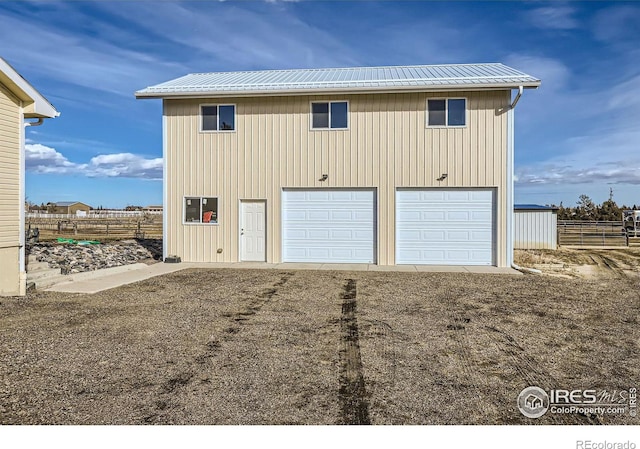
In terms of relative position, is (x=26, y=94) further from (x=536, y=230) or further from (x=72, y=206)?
(x=72, y=206)

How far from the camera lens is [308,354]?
14.7 ft

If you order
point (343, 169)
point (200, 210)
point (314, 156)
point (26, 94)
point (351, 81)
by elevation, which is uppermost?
point (351, 81)

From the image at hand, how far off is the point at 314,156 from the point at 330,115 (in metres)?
1.32

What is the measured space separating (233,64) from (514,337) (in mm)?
14676

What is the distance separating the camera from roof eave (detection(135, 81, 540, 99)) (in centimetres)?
1140

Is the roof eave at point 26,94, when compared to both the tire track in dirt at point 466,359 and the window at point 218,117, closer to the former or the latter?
the window at point 218,117

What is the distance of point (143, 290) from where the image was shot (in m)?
8.28

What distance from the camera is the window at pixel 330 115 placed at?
40.3 ft

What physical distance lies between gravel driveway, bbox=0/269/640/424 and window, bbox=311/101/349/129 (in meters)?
5.93

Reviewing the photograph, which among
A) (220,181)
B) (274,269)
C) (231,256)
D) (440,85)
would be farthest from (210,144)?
(440,85)

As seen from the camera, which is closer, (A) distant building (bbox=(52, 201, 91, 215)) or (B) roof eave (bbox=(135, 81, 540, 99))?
(B) roof eave (bbox=(135, 81, 540, 99))

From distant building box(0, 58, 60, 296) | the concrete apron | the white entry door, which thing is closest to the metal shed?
the concrete apron

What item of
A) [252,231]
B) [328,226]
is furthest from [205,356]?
[252,231]

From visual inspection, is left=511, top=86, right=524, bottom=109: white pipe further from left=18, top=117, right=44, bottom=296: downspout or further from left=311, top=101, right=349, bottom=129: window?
left=18, top=117, right=44, bottom=296: downspout
